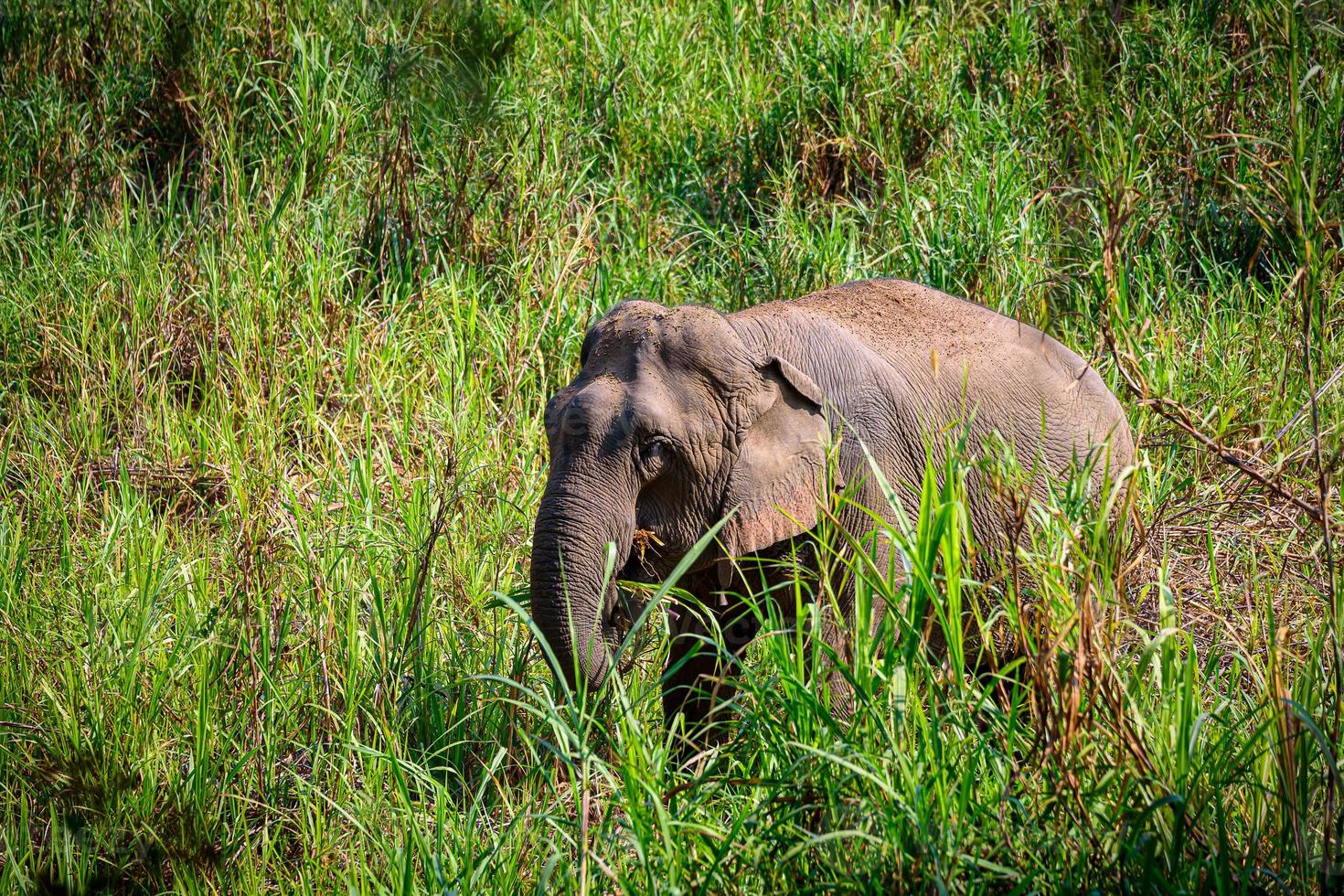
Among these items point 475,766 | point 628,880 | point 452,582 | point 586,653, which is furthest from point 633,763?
point 452,582

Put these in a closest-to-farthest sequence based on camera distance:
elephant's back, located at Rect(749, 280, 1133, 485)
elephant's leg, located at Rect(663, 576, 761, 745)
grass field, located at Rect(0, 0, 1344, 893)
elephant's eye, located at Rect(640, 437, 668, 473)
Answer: grass field, located at Rect(0, 0, 1344, 893) < elephant's eye, located at Rect(640, 437, 668, 473) < elephant's leg, located at Rect(663, 576, 761, 745) < elephant's back, located at Rect(749, 280, 1133, 485)

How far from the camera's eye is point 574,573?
3041mm

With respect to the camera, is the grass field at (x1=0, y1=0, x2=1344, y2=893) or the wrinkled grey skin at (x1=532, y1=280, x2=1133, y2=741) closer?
the grass field at (x1=0, y1=0, x2=1344, y2=893)

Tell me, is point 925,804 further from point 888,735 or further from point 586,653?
point 586,653

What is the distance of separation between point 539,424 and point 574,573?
218 cm

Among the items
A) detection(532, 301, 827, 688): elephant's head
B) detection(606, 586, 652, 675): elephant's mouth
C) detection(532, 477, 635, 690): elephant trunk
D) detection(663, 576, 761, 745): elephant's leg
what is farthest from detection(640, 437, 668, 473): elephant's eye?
detection(663, 576, 761, 745): elephant's leg

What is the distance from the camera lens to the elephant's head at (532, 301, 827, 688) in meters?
3.08

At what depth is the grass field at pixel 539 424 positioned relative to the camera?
2.42 m

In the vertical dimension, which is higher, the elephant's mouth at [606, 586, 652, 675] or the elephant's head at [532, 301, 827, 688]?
the elephant's head at [532, 301, 827, 688]

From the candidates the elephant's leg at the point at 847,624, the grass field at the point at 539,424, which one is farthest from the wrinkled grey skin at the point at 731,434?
the grass field at the point at 539,424

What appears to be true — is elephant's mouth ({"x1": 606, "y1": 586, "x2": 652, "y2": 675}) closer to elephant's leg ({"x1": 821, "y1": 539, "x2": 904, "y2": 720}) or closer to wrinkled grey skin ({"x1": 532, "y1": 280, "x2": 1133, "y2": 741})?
wrinkled grey skin ({"x1": 532, "y1": 280, "x2": 1133, "y2": 741})

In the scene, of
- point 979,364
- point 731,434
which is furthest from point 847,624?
point 979,364

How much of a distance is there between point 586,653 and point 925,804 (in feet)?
3.25

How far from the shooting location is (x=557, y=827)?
264 centimetres
